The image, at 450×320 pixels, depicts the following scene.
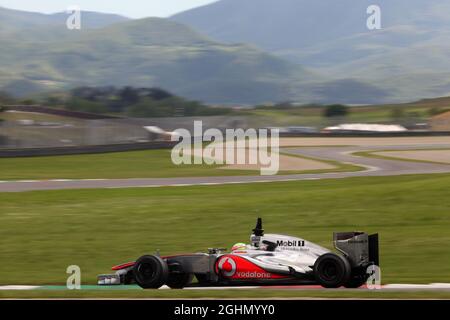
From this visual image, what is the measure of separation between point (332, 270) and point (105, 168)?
30441 mm

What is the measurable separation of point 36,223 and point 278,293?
11.0 metres

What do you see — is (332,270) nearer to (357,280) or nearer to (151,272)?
(357,280)

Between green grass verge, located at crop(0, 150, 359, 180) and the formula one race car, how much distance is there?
2456cm

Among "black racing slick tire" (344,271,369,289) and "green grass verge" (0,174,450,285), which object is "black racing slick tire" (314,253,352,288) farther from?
"green grass verge" (0,174,450,285)

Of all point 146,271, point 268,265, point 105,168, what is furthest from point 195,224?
point 105,168

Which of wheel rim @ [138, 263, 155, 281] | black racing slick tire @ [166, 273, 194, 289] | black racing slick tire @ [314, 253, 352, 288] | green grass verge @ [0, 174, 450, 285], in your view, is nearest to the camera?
black racing slick tire @ [314, 253, 352, 288]

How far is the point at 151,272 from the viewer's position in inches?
412

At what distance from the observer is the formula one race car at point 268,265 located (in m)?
9.69

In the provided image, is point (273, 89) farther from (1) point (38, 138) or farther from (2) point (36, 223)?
(2) point (36, 223)

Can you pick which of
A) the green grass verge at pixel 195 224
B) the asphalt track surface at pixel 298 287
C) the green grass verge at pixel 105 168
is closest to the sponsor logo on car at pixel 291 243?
the asphalt track surface at pixel 298 287

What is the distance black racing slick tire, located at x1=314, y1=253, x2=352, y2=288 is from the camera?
9.55m

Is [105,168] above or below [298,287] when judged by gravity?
above

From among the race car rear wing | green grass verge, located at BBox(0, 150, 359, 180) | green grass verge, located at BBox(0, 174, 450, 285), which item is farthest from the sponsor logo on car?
green grass verge, located at BBox(0, 150, 359, 180)
